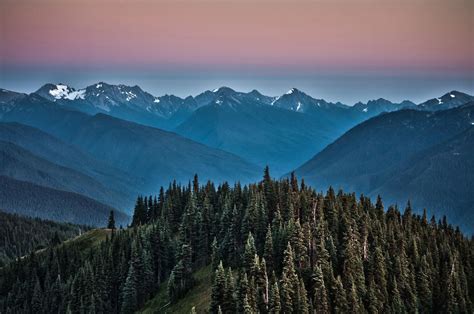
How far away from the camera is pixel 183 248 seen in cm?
13675

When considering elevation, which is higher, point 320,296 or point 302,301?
point 320,296

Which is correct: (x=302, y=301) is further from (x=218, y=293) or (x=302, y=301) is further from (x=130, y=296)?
(x=130, y=296)

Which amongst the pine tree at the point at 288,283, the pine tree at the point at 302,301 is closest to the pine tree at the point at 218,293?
the pine tree at the point at 288,283

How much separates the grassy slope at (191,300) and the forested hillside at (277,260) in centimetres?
194

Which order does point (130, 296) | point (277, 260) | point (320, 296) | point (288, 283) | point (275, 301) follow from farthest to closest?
point (130, 296) → point (277, 260) → point (320, 296) → point (288, 283) → point (275, 301)

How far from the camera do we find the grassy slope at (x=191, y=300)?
11581 centimetres

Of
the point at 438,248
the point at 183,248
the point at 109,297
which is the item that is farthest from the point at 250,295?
the point at 109,297

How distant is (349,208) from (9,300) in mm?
110340

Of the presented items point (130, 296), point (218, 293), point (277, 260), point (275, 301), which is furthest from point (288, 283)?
point (130, 296)

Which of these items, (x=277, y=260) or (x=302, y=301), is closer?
(x=302, y=301)

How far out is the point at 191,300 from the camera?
121 m

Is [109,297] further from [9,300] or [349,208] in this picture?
[349,208]

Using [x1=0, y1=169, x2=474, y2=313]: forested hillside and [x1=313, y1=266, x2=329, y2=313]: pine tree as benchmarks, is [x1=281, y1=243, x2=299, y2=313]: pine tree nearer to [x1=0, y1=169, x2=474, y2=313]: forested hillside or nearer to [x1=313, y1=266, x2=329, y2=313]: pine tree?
[x1=0, y1=169, x2=474, y2=313]: forested hillside

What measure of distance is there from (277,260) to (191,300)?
65.4 ft
